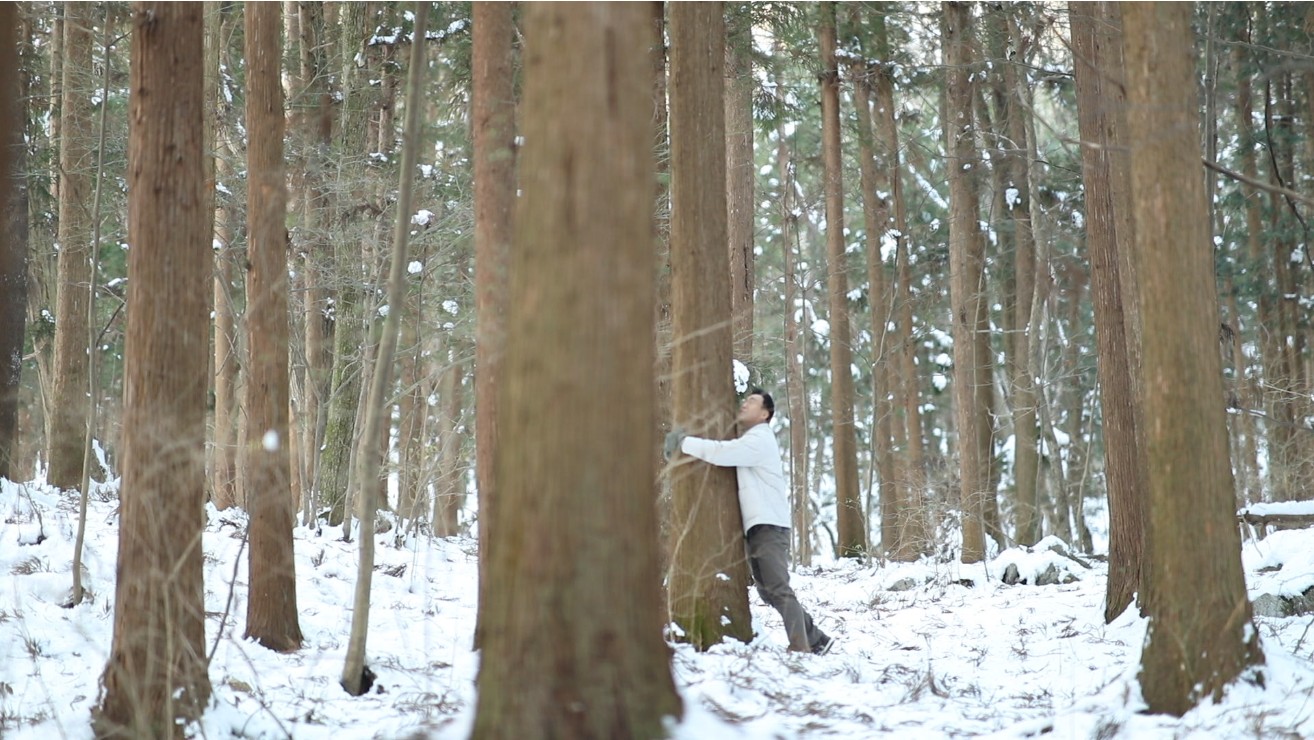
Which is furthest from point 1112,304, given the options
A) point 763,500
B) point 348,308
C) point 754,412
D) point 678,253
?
point 348,308

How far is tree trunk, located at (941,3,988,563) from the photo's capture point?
50.5ft

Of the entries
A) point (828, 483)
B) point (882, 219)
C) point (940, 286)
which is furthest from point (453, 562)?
point (828, 483)

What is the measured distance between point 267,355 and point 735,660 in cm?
384

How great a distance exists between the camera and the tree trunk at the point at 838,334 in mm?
16094

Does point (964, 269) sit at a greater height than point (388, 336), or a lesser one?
greater

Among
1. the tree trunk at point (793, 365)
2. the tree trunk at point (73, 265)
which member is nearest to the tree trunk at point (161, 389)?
the tree trunk at point (73, 265)

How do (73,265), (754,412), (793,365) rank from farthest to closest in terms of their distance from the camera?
(793,365) → (73,265) → (754,412)

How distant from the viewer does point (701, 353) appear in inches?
271

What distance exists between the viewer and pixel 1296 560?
8844 millimetres

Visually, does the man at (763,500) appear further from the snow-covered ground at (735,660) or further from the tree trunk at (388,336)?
the tree trunk at (388,336)

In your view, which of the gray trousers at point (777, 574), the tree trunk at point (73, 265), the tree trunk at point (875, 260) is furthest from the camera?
the tree trunk at point (875, 260)

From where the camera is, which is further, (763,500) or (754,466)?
(763,500)

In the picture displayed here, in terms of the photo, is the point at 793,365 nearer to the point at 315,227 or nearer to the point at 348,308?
the point at 348,308

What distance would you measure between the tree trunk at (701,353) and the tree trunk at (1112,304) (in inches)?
126
